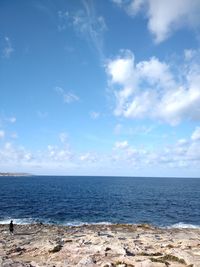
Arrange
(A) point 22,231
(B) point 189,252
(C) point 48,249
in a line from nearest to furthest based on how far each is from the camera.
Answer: (B) point 189,252, (C) point 48,249, (A) point 22,231

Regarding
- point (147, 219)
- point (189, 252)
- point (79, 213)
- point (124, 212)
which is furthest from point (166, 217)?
point (189, 252)

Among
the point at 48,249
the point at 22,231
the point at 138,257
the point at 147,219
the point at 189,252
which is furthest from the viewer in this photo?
the point at 147,219

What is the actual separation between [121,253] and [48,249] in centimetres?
785

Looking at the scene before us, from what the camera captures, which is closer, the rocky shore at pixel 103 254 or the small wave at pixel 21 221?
the rocky shore at pixel 103 254

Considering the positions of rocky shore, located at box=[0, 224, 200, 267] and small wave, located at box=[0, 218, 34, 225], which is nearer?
rocky shore, located at box=[0, 224, 200, 267]

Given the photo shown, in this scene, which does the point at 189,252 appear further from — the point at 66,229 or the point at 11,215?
the point at 11,215

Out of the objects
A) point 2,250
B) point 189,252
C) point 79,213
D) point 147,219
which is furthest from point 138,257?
point 79,213

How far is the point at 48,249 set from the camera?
27719 mm

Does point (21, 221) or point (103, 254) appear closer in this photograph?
point (103, 254)

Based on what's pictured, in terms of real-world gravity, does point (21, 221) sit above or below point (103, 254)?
below

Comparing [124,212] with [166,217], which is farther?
[124,212]

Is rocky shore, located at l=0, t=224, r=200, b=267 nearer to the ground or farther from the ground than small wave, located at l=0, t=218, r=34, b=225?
farther from the ground

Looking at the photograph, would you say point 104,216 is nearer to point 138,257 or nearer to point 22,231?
point 22,231

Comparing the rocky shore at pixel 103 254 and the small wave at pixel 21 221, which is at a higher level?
the rocky shore at pixel 103 254
